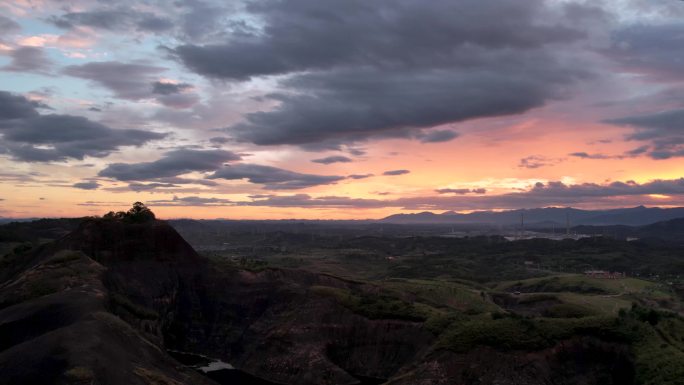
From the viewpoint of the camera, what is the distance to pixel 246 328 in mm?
79688

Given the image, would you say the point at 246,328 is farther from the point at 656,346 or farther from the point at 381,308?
the point at 656,346

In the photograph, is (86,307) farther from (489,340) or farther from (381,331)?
(489,340)

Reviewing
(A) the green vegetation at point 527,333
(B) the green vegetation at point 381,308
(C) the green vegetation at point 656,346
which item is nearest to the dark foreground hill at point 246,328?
(A) the green vegetation at point 527,333

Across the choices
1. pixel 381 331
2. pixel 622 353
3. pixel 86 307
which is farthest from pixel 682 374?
pixel 86 307

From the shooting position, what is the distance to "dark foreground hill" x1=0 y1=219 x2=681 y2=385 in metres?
44.1

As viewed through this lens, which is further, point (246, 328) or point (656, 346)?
point (246, 328)

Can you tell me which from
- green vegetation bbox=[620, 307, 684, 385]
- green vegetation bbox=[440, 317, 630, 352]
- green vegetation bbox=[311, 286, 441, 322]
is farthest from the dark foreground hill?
green vegetation bbox=[620, 307, 684, 385]

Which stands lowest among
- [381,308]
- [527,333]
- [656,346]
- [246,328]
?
[246,328]

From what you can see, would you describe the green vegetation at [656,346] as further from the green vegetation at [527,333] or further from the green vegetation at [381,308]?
the green vegetation at [381,308]

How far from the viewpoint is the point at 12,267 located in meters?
88.5

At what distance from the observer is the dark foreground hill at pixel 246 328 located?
44.1 meters

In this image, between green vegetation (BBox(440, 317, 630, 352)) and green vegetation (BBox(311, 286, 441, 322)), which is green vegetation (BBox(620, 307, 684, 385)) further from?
green vegetation (BBox(311, 286, 441, 322))

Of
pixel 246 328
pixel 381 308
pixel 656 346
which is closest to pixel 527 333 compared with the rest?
pixel 656 346

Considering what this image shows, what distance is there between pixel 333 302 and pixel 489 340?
28.2 meters
